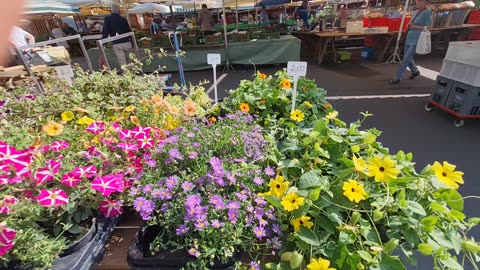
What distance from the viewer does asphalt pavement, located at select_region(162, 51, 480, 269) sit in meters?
2.53

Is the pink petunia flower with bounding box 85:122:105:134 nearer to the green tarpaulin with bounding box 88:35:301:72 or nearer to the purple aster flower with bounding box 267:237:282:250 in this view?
the purple aster flower with bounding box 267:237:282:250

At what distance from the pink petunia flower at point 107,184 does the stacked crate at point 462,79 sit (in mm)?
3604

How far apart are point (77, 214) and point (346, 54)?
7933 mm

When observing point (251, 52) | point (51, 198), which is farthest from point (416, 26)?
point (51, 198)

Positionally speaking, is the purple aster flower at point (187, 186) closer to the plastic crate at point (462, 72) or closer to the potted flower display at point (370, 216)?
the potted flower display at point (370, 216)

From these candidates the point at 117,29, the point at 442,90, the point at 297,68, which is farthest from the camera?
the point at 117,29

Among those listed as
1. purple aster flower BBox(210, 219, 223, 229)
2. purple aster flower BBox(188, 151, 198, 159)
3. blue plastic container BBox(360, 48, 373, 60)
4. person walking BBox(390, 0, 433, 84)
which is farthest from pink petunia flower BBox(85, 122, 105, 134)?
blue plastic container BBox(360, 48, 373, 60)

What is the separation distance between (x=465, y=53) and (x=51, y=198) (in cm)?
394

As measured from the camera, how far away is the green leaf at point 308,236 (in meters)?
0.80

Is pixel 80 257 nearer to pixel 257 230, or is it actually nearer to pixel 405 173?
pixel 257 230

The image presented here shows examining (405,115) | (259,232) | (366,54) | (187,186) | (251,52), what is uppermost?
(187,186)

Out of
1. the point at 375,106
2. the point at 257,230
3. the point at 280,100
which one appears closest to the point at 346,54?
the point at 375,106

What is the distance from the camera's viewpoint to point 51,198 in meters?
0.78

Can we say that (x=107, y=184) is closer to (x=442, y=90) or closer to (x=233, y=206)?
(x=233, y=206)
